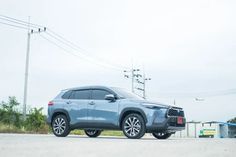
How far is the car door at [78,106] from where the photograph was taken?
518 inches

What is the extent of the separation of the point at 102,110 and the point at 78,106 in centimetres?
103

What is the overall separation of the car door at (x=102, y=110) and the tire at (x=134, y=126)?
15.7 inches

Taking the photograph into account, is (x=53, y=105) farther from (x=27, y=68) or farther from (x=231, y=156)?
(x=27, y=68)

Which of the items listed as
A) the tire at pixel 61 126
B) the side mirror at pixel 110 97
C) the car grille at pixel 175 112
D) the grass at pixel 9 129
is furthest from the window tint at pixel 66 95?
the grass at pixel 9 129

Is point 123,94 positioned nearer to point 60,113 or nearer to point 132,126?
point 132,126

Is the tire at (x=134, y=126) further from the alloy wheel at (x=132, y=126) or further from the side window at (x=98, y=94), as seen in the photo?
the side window at (x=98, y=94)

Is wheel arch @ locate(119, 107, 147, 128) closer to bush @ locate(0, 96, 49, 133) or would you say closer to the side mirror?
the side mirror

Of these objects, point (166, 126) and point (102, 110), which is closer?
point (166, 126)

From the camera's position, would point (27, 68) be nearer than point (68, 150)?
No

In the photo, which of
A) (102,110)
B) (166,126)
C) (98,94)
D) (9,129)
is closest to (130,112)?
(102,110)

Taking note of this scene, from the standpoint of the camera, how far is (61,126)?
537 inches

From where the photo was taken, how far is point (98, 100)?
12961 mm

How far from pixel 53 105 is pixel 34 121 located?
786 cm

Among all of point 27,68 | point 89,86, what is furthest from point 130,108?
point 27,68
